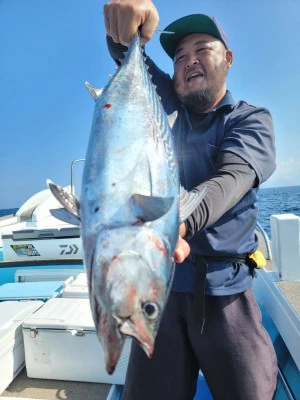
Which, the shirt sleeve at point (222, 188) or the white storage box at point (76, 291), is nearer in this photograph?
the shirt sleeve at point (222, 188)

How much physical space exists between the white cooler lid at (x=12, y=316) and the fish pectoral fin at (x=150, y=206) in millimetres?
2366

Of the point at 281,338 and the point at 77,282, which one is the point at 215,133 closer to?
the point at 281,338

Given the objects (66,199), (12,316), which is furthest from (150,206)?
(12,316)

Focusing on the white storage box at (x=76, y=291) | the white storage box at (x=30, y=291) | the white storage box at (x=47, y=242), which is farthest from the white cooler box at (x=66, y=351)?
the white storage box at (x=47, y=242)

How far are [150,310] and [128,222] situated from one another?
26 cm

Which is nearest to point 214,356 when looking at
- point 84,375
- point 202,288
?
point 202,288

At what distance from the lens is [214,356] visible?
180 centimetres

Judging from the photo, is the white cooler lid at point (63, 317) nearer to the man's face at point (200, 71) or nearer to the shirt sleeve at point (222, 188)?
the shirt sleeve at point (222, 188)

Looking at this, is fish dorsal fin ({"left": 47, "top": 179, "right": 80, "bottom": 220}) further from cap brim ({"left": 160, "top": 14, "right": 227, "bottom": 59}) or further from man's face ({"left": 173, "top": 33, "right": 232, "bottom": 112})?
cap brim ({"left": 160, "top": 14, "right": 227, "bottom": 59})

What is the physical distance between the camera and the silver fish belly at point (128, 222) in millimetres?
854

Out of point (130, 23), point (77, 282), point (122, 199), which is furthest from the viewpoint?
point (77, 282)

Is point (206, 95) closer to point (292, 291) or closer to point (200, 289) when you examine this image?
point (200, 289)

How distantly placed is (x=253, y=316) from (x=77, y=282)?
234cm

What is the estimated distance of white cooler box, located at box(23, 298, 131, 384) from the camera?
2705 mm
